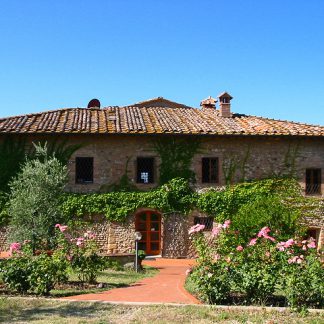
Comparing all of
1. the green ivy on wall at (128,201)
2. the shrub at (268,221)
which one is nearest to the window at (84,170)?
the green ivy on wall at (128,201)

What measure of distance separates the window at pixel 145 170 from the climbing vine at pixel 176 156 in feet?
1.81

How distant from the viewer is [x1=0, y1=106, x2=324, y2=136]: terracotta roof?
57.3ft

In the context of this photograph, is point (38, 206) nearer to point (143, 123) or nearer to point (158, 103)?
point (143, 123)

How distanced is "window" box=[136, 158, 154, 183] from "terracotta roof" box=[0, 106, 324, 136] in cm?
148

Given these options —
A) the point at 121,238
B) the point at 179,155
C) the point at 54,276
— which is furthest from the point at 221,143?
the point at 54,276

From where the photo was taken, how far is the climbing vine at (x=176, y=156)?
18.1m

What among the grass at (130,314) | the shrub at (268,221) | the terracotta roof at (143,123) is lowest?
the grass at (130,314)

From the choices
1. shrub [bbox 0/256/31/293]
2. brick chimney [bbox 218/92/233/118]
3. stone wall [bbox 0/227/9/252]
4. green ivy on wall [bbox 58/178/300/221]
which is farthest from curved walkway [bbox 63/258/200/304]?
brick chimney [bbox 218/92/233/118]

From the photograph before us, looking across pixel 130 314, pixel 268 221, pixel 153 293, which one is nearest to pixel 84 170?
pixel 268 221

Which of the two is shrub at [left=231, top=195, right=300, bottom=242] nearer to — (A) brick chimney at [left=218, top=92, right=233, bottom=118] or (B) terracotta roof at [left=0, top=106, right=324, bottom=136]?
(B) terracotta roof at [left=0, top=106, right=324, bottom=136]

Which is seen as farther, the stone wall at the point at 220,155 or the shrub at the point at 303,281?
the stone wall at the point at 220,155

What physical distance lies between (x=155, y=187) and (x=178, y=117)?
13.4 feet

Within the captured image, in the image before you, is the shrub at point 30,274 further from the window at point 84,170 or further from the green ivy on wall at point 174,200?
the window at point 84,170

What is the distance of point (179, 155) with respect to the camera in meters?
18.1
